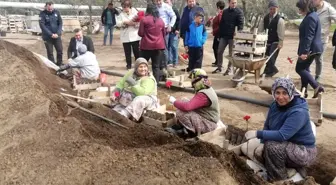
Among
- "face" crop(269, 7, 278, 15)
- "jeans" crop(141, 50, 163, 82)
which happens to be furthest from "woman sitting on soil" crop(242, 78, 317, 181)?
"face" crop(269, 7, 278, 15)

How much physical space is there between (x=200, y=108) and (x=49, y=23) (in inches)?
259

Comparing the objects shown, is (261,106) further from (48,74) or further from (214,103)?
(48,74)

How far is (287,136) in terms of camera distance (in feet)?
12.5

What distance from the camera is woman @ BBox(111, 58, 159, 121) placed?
18.9ft

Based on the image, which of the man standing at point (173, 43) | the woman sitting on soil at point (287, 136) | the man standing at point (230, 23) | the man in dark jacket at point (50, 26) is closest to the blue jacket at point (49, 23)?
the man in dark jacket at point (50, 26)

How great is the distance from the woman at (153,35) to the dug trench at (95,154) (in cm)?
297

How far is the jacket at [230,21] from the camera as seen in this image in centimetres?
892

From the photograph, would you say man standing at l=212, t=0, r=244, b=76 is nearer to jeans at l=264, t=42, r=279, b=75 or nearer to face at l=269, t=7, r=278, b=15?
face at l=269, t=7, r=278, b=15

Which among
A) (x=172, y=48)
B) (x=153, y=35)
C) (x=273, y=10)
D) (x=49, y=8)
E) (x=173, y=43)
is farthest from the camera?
(x=172, y=48)

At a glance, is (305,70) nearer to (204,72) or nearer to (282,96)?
(204,72)

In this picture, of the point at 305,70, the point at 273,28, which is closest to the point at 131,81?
the point at 305,70

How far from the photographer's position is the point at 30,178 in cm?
346

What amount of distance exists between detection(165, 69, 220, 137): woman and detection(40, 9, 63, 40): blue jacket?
6.17 metres

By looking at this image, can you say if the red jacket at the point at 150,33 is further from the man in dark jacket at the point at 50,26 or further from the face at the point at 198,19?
the man in dark jacket at the point at 50,26
